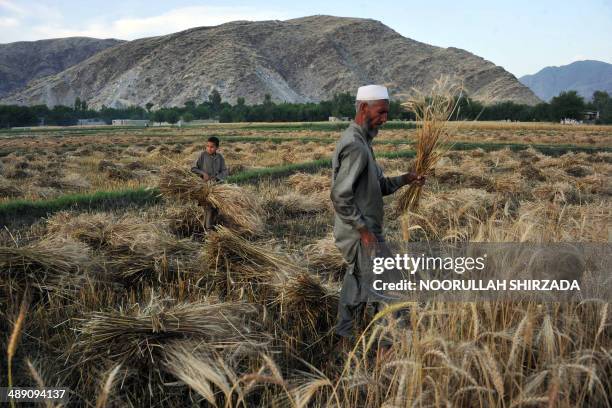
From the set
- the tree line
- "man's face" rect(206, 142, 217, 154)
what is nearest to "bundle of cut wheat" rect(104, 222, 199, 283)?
"man's face" rect(206, 142, 217, 154)

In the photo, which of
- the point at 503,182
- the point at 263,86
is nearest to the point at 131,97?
the point at 263,86

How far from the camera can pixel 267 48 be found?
550 ft

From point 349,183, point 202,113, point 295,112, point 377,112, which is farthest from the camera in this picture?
point 202,113

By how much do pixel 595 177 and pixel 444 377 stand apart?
973cm

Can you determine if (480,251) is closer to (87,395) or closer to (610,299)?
(610,299)

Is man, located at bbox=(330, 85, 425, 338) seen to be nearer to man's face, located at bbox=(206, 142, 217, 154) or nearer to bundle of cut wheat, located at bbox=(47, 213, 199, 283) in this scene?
bundle of cut wheat, located at bbox=(47, 213, 199, 283)

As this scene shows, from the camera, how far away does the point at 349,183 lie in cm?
269

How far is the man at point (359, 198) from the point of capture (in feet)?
8.90

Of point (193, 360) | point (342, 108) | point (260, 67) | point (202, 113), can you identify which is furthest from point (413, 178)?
point (260, 67)

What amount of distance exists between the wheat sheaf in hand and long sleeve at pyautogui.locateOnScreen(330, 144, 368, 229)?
354mm

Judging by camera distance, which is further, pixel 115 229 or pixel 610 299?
pixel 115 229

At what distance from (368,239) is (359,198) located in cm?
25

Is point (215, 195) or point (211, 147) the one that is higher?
point (211, 147)

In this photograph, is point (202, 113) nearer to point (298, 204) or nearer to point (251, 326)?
point (298, 204)
